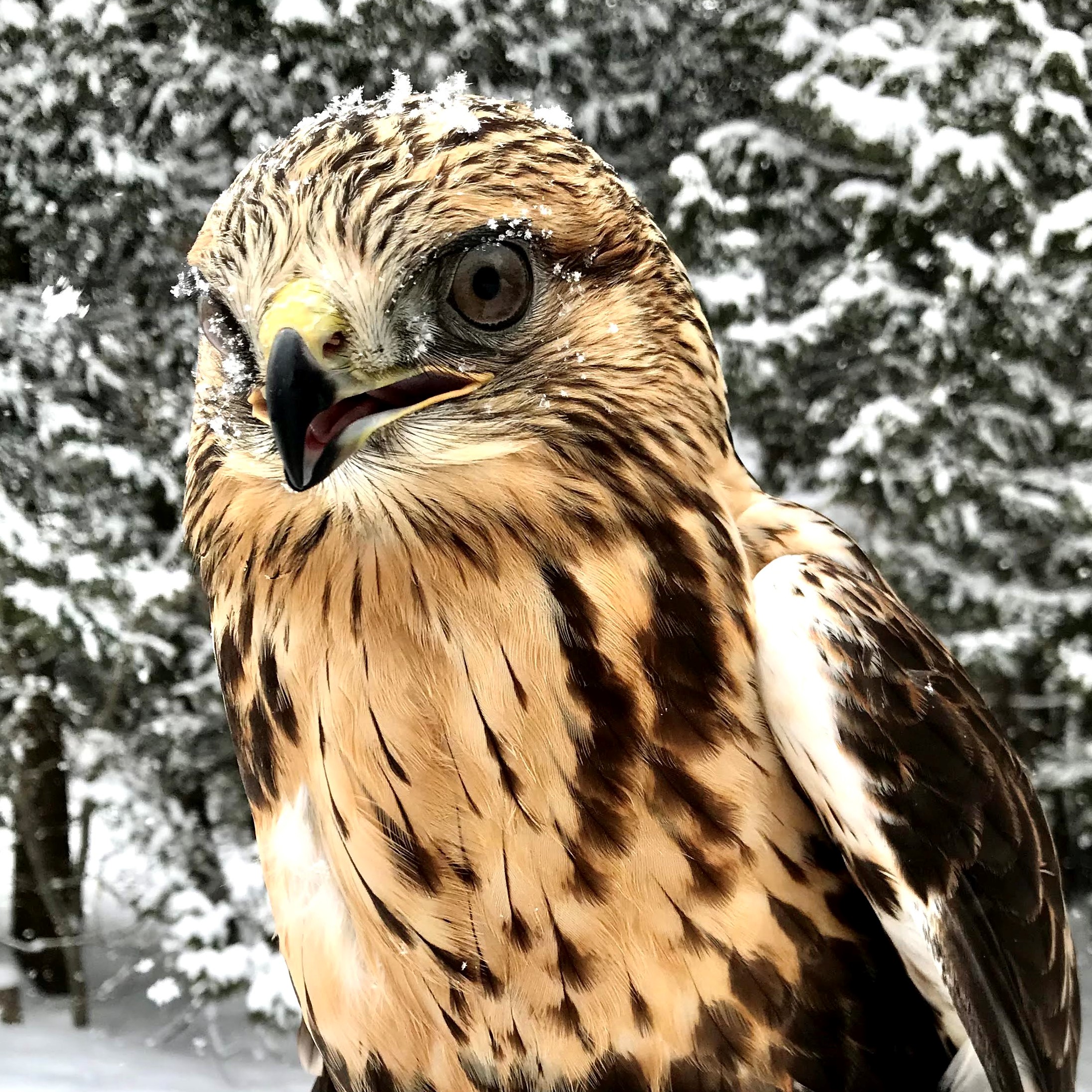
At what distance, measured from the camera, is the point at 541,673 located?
4.14 feet

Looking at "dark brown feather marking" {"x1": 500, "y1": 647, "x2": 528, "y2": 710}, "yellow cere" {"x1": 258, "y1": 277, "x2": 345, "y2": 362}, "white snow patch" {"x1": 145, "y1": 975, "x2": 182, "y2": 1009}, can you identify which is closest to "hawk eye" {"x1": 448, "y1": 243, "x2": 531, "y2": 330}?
"yellow cere" {"x1": 258, "y1": 277, "x2": 345, "y2": 362}

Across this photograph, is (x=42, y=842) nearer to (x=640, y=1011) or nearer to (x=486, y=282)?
(x=640, y=1011)

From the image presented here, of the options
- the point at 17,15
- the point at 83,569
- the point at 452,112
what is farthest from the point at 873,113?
the point at 452,112

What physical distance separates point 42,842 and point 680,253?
528cm

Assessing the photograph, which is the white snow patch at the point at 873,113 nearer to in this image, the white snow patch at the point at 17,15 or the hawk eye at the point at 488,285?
the white snow patch at the point at 17,15

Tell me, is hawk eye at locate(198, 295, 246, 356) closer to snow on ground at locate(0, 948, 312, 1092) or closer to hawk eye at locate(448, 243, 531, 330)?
hawk eye at locate(448, 243, 531, 330)

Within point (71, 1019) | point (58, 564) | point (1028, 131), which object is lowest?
point (71, 1019)

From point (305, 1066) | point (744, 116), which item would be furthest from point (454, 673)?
point (744, 116)

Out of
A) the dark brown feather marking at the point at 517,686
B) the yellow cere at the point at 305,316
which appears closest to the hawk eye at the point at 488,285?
the yellow cere at the point at 305,316

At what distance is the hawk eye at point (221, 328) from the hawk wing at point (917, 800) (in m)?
0.70

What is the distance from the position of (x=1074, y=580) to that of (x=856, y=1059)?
558cm

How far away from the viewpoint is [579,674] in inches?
49.8

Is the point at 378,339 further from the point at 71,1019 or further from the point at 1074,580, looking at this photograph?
the point at 71,1019

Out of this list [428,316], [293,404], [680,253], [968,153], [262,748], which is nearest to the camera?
[293,404]
